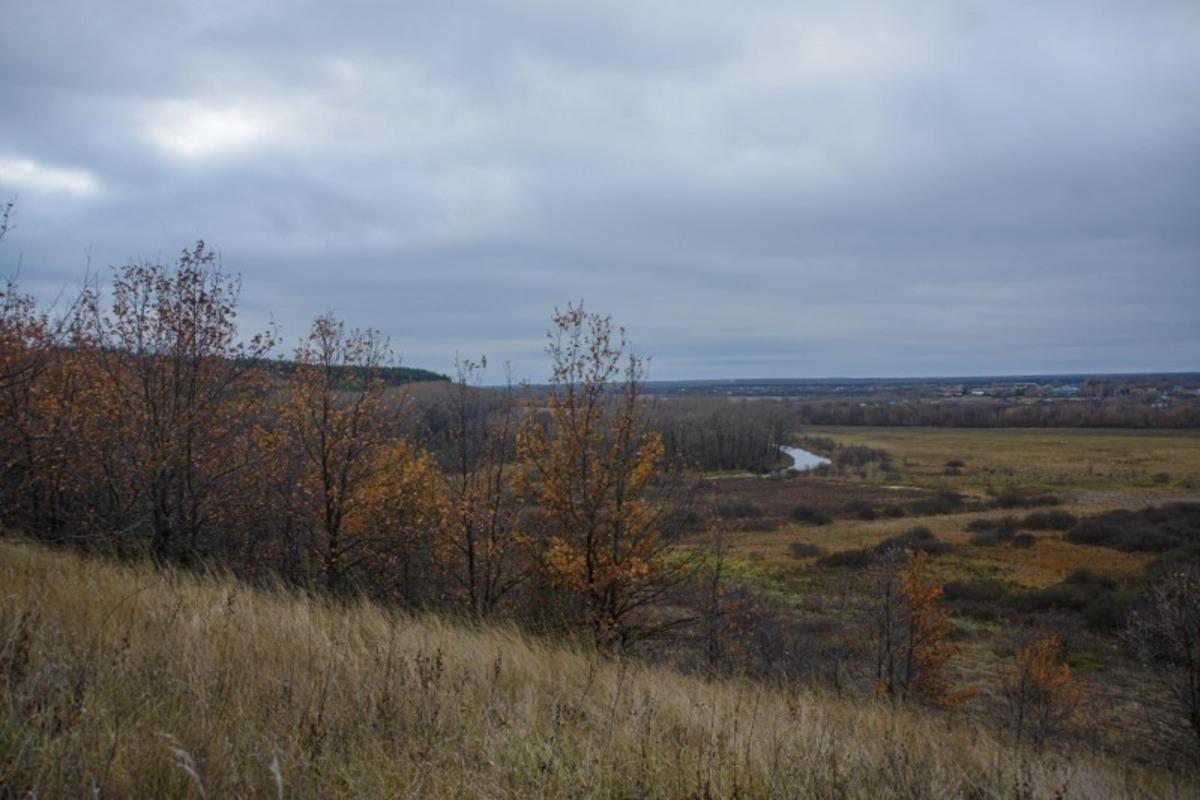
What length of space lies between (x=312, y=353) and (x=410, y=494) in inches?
160

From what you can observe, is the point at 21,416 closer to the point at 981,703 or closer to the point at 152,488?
the point at 152,488

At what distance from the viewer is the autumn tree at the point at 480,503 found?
55.6ft

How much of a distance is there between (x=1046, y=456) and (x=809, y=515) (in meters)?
57.8

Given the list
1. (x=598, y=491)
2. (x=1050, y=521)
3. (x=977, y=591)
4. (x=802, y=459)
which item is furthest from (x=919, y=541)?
(x=802, y=459)

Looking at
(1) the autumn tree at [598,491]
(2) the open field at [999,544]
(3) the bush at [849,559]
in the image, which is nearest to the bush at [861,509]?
(2) the open field at [999,544]

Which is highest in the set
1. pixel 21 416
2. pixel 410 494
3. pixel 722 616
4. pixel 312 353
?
pixel 312 353

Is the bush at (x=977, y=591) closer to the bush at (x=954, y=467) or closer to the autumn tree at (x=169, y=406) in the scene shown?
the autumn tree at (x=169, y=406)

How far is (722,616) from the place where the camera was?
1750cm

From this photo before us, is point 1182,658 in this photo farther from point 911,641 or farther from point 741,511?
point 741,511

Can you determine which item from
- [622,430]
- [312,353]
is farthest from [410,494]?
[622,430]

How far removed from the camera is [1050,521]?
54125 mm

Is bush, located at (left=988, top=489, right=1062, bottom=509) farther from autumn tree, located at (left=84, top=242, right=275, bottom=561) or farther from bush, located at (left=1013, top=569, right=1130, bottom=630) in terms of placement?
autumn tree, located at (left=84, top=242, right=275, bottom=561)

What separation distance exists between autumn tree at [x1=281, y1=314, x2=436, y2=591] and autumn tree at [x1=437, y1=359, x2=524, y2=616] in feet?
3.72

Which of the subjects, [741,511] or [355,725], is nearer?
[355,725]
